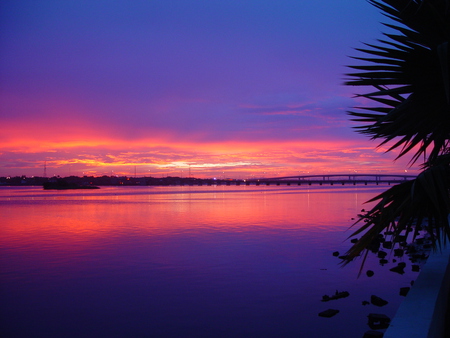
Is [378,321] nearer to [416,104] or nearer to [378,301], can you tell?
[378,301]

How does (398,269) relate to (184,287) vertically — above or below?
above

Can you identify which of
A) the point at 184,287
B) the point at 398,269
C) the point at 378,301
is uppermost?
the point at 398,269

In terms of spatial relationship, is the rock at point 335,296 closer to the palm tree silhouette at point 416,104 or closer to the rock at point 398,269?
the rock at point 398,269

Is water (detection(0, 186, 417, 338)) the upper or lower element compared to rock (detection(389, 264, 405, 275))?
lower

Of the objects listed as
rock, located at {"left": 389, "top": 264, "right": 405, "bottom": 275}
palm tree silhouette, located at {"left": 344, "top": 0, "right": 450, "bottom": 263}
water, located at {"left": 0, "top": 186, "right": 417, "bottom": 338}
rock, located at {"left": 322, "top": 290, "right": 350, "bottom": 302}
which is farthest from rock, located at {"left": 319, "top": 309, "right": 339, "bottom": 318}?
palm tree silhouette, located at {"left": 344, "top": 0, "right": 450, "bottom": 263}

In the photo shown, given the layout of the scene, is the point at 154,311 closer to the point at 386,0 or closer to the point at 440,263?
the point at 440,263

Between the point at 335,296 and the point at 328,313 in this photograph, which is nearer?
the point at 328,313

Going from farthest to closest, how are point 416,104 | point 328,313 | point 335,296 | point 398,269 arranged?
point 398,269
point 335,296
point 328,313
point 416,104

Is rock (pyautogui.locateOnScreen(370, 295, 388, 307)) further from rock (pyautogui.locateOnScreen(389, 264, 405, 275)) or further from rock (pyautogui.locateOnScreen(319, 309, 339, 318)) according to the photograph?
rock (pyautogui.locateOnScreen(389, 264, 405, 275))

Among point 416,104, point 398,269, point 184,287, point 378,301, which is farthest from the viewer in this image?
point 398,269

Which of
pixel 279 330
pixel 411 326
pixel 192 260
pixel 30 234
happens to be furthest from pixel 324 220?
pixel 411 326

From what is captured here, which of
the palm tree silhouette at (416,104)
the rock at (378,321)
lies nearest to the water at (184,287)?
the rock at (378,321)

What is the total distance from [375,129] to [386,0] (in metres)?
1.39

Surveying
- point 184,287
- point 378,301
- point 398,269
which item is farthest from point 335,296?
point 184,287
